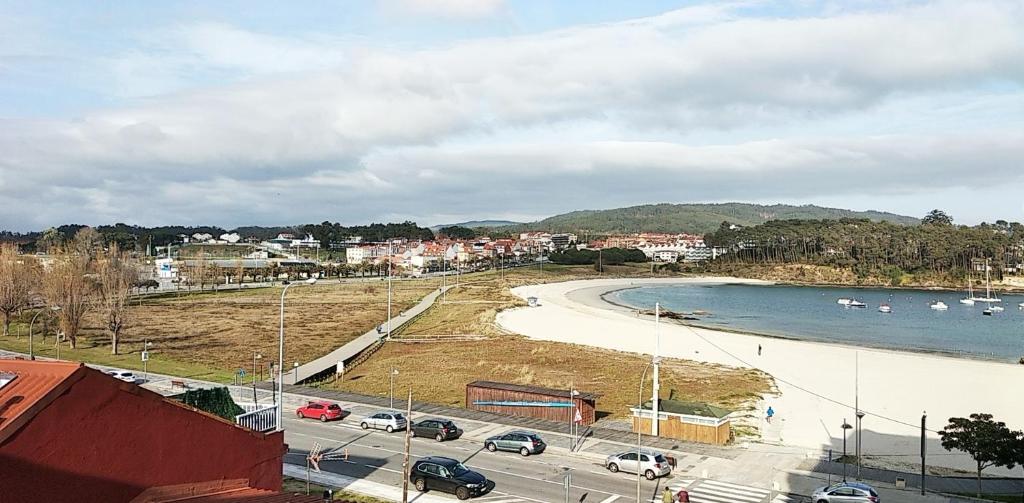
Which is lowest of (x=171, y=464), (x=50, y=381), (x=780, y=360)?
(x=780, y=360)

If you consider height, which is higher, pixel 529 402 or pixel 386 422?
pixel 529 402

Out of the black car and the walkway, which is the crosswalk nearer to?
the black car

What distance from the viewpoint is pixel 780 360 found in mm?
69312

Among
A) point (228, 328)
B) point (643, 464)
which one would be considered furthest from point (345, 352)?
point (643, 464)

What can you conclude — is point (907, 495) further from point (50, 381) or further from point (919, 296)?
point (919, 296)

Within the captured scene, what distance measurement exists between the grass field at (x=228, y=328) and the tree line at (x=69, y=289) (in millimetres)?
2380

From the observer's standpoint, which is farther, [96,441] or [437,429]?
[437,429]

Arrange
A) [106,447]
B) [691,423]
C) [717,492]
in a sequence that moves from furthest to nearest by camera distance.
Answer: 1. [691,423]
2. [717,492]
3. [106,447]

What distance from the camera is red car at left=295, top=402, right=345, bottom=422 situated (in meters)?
39.9

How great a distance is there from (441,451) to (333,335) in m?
50.3

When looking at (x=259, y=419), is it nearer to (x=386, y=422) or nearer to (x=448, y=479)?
(x=448, y=479)

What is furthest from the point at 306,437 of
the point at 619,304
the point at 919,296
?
the point at 919,296

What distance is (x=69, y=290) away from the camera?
69438 mm

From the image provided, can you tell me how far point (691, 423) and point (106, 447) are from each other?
29.2m
